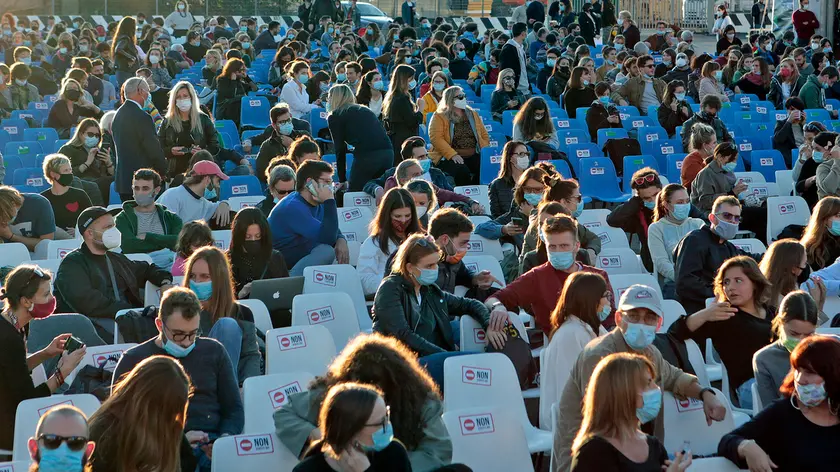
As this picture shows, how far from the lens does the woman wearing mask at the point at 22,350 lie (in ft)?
17.9

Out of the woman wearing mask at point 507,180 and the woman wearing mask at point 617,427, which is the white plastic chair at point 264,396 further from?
the woman wearing mask at point 507,180

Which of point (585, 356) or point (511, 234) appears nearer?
point (585, 356)

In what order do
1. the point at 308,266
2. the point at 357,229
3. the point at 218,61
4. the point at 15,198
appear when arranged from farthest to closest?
the point at 218,61 → the point at 357,229 → the point at 15,198 → the point at 308,266

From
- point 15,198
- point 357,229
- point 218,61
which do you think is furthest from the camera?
point 218,61

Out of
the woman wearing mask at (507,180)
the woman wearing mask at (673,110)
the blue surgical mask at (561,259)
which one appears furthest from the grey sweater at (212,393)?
the woman wearing mask at (673,110)

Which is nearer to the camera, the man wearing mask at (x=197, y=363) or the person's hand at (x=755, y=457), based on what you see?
the person's hand at (x=755, y=457)

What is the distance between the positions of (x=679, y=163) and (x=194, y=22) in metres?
16.7

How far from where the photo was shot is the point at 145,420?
4.40 m

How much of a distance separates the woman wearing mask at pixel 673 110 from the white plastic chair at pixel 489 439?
31.0 ft

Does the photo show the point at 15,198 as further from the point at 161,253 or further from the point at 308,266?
the point at 308,266

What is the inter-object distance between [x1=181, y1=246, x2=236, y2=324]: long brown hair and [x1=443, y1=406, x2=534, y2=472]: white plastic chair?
148 centimetres

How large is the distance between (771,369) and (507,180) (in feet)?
14.1

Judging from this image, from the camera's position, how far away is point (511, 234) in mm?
8641

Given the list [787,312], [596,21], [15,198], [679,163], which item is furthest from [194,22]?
[787,312]
